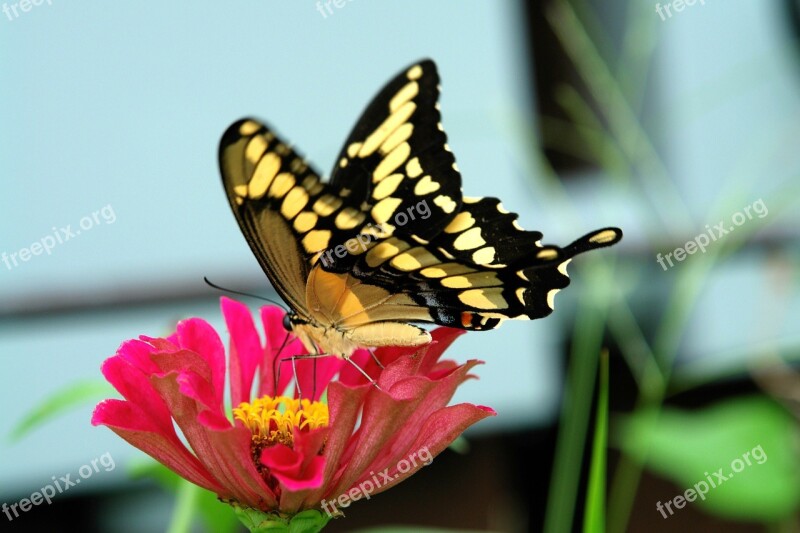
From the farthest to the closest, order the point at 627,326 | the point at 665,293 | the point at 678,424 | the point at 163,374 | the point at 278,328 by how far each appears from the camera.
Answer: the point at 665,293 < the point at 627,326 < the point at 678,424 < the point at 278,328 < the point at 163,374

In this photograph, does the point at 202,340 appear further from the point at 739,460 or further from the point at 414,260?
the point at 739,460

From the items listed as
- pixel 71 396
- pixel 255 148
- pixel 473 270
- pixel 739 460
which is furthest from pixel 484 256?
pixel 739 460

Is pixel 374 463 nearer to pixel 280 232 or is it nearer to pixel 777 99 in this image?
pixel 280 232

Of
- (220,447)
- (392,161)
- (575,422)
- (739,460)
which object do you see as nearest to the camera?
(220,447)

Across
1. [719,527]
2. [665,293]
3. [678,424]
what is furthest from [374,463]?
[719,527]

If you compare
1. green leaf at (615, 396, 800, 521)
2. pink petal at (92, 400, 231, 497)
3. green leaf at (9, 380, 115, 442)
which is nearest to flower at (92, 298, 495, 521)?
pink petal at (92, 400, 231, 497)

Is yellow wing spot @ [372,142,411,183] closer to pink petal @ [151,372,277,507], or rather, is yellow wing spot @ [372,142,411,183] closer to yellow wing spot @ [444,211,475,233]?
yellow wing spot @ [444,211,475,233]

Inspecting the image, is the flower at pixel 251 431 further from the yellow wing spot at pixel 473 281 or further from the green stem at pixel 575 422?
the green stem at pixel 575 422

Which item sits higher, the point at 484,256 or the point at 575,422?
the point at 484,256
